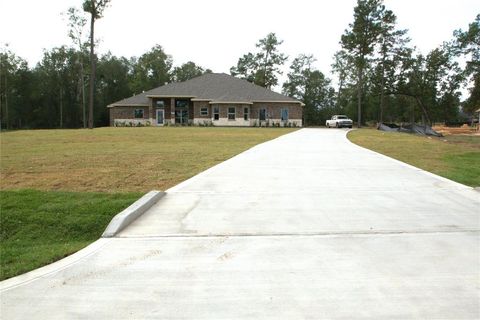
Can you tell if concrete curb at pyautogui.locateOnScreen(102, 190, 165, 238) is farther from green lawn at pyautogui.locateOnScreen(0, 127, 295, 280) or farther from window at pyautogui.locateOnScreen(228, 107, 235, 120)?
window at pyautogui.locateOnScreen(228, 107, 235, 120)

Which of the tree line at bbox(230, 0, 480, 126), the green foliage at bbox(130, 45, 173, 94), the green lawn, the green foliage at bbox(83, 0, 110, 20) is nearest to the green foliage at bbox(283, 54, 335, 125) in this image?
the tree line at bbox(230, 0, 480, 126)

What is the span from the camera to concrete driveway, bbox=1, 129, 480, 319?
12.6ft

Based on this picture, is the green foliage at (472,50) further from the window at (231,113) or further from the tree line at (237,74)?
the window at (231,113)

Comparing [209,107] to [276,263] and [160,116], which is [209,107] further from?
[276,263]

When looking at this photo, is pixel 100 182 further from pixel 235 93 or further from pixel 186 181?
pixel 235 93

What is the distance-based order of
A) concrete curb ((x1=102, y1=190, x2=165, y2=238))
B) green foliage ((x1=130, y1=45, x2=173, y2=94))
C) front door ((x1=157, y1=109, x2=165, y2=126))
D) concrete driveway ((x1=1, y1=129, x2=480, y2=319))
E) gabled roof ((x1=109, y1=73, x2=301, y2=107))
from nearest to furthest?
concrete driveway ((x1=1, y1=129, x2=480, y2=319)), concrete curb ((x1=102, y1=190, x2=165, y2=238)), gabled roof ((x1=109, y1=73, x2=301, y2=107)), front door ((x1=157, y1=109, x2=165, y2=126)), green foliage ((x1=130, y1=45, x2=173, y2=94))

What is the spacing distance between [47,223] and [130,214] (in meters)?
1.23

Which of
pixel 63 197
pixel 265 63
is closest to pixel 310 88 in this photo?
pixel 265 63

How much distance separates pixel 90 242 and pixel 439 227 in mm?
4772

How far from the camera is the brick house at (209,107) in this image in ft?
158

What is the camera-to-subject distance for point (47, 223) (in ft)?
21.7

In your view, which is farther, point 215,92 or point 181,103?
point 215,92

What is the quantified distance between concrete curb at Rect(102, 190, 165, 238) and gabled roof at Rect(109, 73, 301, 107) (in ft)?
132

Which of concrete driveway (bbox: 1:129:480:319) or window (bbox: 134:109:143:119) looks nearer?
concrete driveway (bbox: 1:129:480:319)
